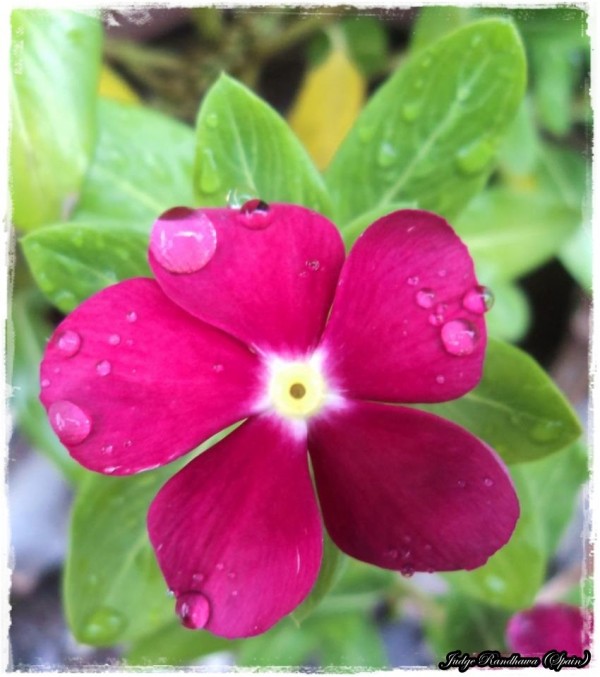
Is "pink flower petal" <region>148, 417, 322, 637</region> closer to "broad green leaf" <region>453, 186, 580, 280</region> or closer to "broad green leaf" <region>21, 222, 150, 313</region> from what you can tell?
"broad green leaf" <region>21, 222, 150, 313</region>

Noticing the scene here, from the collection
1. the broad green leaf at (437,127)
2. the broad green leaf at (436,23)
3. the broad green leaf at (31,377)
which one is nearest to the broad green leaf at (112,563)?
the broad green leaf at (31,377)

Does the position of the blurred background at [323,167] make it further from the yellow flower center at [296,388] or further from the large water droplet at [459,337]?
the large water droplet at [459,337]

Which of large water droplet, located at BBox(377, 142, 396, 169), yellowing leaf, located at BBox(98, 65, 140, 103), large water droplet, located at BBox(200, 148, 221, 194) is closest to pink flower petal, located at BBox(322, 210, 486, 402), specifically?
large water droplet, located at BBox(200, 148, 221, 194)

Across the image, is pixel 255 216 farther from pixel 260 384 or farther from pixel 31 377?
pixel 31 377

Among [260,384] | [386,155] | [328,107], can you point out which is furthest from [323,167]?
[260,384]

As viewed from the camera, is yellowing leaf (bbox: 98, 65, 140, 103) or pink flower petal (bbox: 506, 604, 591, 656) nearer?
pink flower petal (bbox: 506, 604, 591, 656)

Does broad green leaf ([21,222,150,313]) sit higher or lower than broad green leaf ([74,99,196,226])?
lower

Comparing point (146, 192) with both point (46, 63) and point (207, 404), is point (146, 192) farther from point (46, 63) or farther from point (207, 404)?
point (207, 404)
